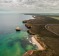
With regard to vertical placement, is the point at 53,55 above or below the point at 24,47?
above

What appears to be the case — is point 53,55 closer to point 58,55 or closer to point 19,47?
point 58,55

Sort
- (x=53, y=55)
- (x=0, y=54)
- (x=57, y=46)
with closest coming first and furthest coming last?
1. (x=53, y=55)
2. (x=0, y=54)
3. (x=57, y=46)

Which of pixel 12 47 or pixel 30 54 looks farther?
pixel 12 47

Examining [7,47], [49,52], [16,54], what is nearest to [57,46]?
[49,52]

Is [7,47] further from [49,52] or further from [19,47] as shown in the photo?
[49,52]

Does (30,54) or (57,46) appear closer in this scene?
(30,54)

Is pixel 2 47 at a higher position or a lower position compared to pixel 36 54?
lower

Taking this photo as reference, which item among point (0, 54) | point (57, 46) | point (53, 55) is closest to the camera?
point (53, 55)

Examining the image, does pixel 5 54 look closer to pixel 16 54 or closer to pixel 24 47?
pixel 16 54
